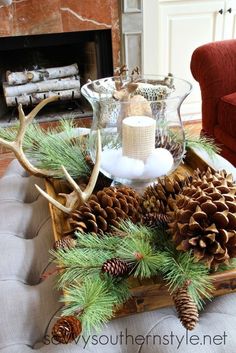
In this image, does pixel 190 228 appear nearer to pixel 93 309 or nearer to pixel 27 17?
pixel 93 309

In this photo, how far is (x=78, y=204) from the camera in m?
0.86

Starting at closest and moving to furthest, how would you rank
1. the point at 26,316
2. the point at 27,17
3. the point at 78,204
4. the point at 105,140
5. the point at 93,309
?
1. the point at 93,309
2. the point at 26,316
3. the point at 78,204
4. the point at 105,140
5. the point at 27,17

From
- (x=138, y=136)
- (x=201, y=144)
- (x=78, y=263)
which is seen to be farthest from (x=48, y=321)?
(x=201, y=144)

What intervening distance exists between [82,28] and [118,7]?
0.86ft

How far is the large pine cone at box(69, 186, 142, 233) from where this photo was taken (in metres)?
0.76

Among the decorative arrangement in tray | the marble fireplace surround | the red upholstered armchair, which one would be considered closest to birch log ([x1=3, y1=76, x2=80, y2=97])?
the marble fireplace surround

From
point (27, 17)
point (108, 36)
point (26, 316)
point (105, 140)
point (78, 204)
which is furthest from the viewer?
point (108, 36)

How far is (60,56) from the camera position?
2.82 meters

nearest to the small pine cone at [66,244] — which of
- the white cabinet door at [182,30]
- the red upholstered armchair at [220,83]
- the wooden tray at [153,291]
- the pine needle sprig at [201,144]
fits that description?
the wooden tray at [153,291]

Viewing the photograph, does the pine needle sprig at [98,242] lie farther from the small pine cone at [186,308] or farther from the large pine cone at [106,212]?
the small pine cone at [186,308]

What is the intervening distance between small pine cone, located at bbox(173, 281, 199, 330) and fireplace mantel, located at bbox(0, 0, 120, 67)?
7.11 feet

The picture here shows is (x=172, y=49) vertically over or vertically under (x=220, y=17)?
under

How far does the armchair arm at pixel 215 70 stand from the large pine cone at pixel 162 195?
101cm

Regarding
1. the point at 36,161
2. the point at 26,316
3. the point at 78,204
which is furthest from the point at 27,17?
the point at 26,316
